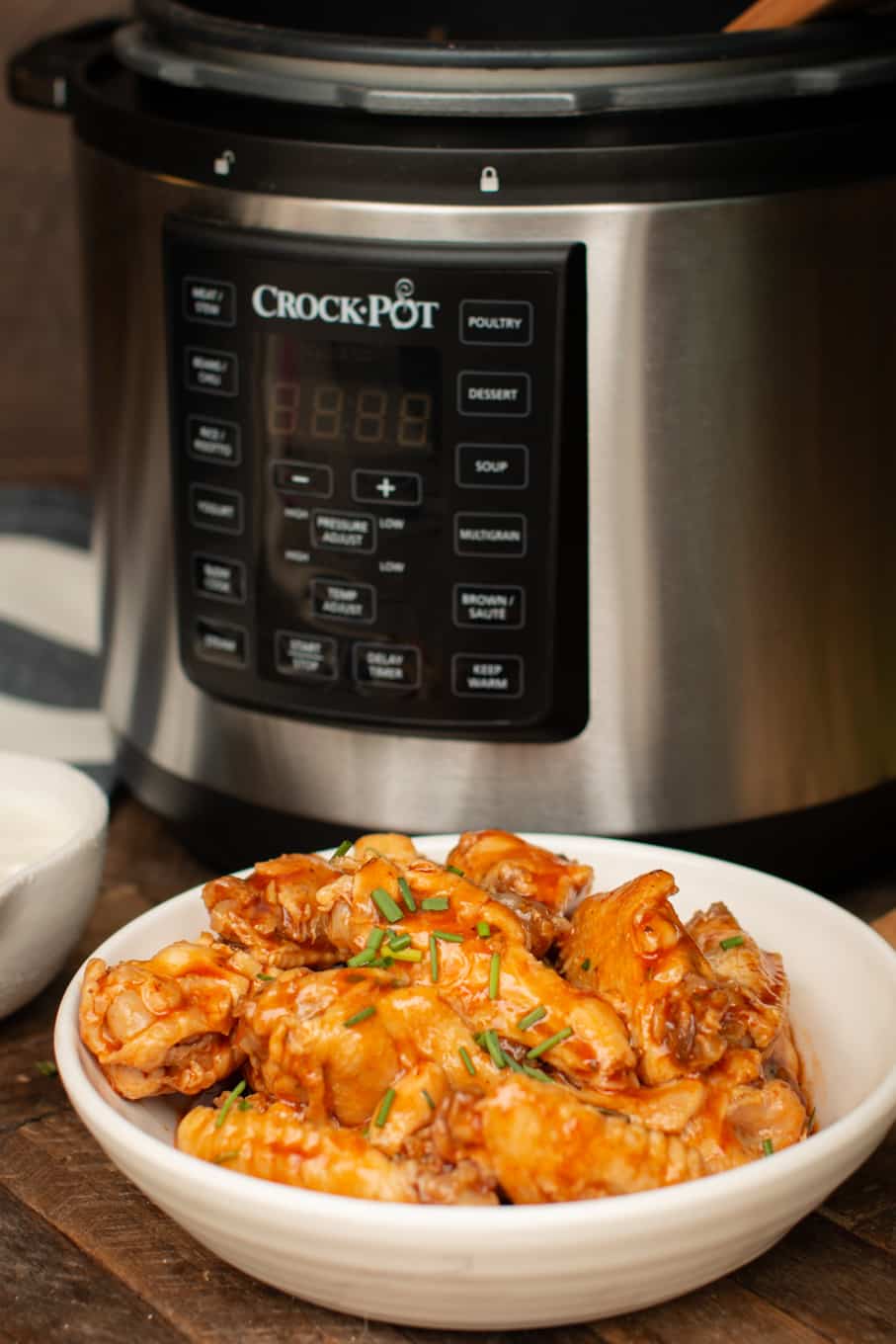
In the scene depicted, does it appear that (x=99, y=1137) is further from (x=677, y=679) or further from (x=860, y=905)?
(x=860, y=905)

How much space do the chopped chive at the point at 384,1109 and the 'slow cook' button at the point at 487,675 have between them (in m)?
0.27

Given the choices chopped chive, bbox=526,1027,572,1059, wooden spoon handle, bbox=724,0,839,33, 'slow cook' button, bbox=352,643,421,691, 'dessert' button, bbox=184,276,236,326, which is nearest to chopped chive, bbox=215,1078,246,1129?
chopped chive, bbox=526,1027,572,1059

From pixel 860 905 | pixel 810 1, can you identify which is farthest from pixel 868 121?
pixel 860 905

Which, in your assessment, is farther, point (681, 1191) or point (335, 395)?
point (335, 395)

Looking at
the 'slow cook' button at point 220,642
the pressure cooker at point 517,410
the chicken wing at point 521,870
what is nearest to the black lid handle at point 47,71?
the pressure cooker at point 517,410

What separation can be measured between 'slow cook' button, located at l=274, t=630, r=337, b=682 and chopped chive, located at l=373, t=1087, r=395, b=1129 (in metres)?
0.29

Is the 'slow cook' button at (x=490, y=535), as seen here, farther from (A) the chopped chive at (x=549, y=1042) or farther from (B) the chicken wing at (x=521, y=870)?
(A) the chopped chive at (x=549, y=1042)

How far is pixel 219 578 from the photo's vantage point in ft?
2.84

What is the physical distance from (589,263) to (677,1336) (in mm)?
429

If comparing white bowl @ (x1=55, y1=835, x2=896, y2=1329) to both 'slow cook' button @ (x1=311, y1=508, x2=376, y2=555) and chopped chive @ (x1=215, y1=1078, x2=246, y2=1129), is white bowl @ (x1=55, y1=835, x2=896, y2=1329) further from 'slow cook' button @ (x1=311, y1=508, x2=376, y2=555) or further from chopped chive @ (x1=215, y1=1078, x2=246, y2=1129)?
'slow cook' button @ (x1=311, y1=508, x2=376, y2=555)

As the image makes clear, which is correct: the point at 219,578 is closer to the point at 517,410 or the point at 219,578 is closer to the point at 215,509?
the point at 215,509

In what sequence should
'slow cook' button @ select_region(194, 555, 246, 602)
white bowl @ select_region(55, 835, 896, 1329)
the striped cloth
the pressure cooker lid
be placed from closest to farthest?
white bowl @ select_region(55, 835, 896, 1329) < the pressure cooker lid < 'slow cook' button @ select_region(194, 555, 246, 602) < the striped cloth

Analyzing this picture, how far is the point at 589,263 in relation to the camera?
0.77m

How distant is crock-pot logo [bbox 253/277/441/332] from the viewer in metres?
0.78
